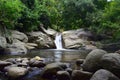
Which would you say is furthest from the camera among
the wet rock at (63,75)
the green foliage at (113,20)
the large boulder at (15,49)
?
the green foliage at (113,20)

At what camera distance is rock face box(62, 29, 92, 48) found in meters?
24.7

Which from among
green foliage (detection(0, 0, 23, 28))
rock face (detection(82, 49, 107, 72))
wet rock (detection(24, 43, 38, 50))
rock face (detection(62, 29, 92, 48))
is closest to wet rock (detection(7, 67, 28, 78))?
rock face (detection(82, 49, 107, 72))

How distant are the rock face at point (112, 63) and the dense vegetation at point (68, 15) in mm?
12900

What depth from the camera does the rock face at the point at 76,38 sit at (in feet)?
81.0

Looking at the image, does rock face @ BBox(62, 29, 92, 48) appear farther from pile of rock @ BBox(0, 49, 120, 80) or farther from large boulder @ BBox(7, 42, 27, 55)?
pile of rock @ BBox(0, 49, 120, 80)

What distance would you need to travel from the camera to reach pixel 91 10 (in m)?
28.3

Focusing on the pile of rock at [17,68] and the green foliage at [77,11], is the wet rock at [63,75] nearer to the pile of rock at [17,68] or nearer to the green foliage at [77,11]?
the pile of rock at [17,68]

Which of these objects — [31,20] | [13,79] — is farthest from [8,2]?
[13,79]

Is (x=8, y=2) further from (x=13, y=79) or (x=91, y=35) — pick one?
(x=13, y=79)

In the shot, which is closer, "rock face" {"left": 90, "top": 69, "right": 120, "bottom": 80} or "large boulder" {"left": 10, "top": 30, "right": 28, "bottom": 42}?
"rock face" {"left": 90, "top": 69, "right": 120, "bottom": 80}

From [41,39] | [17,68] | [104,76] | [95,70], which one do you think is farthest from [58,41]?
[104,76]


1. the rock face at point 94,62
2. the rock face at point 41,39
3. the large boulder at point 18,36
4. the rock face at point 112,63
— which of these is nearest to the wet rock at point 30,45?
the large boulder at point 18,36

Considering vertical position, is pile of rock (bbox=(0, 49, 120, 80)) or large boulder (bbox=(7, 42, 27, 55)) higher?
pile of rock (bbox=(0, 49, 120, 80))

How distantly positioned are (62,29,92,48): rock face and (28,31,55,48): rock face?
1637 mm
